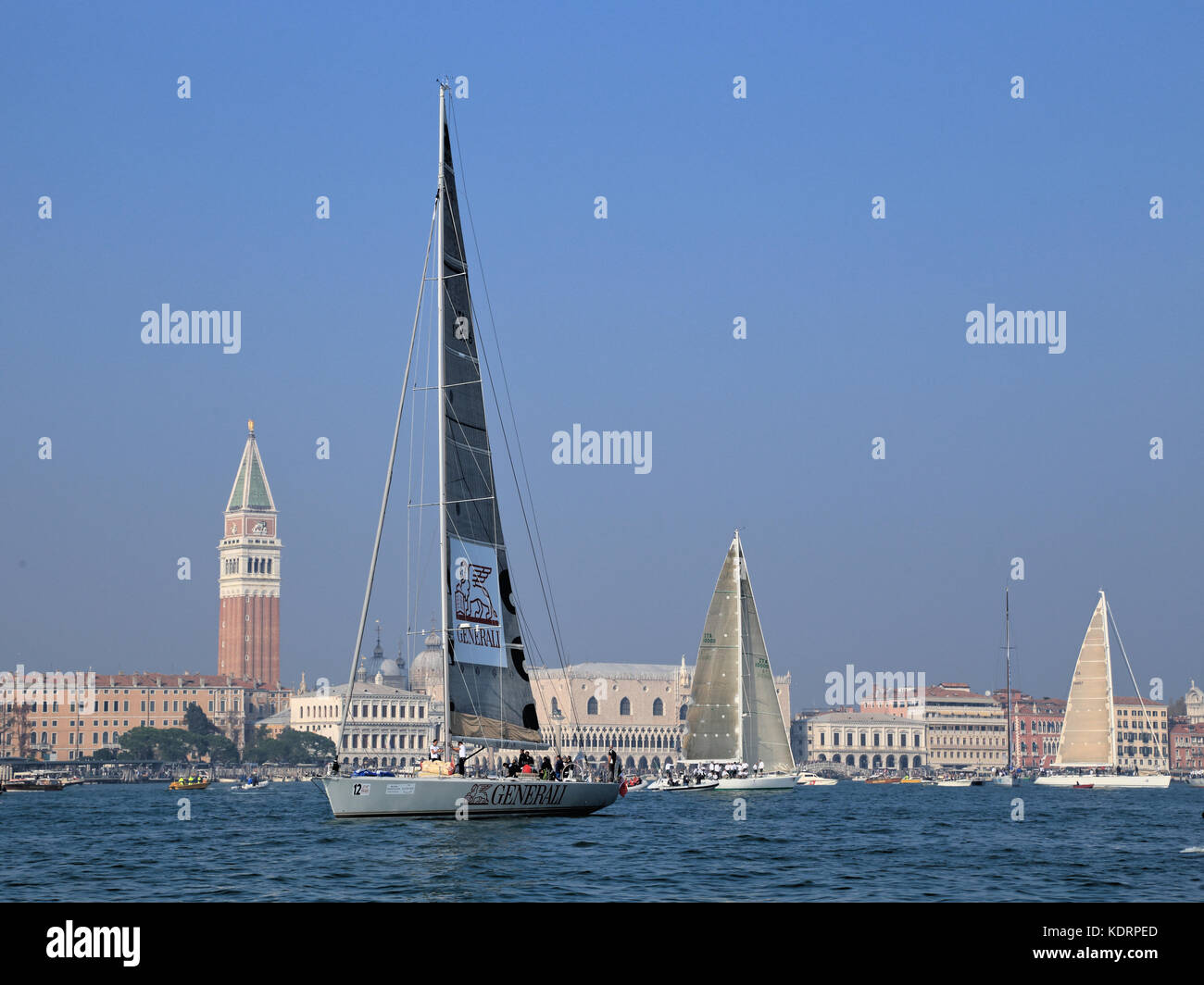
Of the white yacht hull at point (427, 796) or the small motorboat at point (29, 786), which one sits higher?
the white yacht hull at point (427, 796)

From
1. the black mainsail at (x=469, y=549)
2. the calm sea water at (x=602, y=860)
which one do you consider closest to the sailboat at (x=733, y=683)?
the calm sea water at (x=602, y=860)

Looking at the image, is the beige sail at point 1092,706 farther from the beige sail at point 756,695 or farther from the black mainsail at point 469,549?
the black mainsail at point 469,549

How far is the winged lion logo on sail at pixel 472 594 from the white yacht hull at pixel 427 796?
3711 millimetres

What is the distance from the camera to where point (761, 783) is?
71.3 meters

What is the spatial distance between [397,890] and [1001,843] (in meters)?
18.6

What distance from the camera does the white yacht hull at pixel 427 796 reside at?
1342 inches

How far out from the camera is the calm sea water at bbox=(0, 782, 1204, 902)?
23172 millimetres

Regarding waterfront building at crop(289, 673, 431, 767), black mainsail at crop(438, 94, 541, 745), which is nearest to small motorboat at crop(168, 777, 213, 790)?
waterfront building at crop(289, 673, 431, 767)

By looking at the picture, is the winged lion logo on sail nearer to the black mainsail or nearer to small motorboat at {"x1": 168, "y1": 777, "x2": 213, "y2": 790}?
the black mainsail

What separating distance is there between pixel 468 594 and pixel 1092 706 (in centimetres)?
6071

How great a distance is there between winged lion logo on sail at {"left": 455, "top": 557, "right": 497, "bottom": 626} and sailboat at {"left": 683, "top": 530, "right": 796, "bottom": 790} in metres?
32.6
